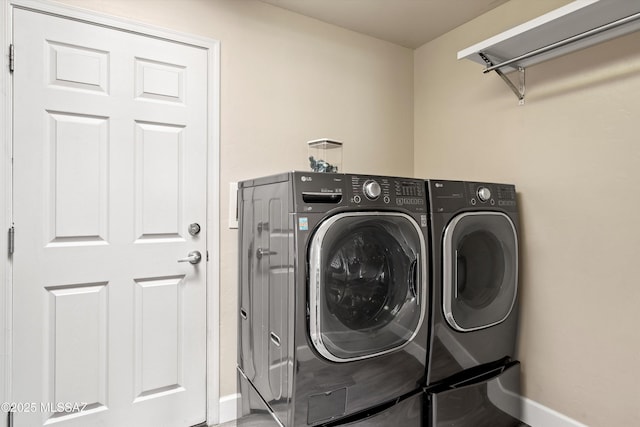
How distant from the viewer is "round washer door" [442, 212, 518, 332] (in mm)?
1764

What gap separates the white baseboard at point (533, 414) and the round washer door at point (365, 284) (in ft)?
2.98

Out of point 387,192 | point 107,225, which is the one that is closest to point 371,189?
point 387,192

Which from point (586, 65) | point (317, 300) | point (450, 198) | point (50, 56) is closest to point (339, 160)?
point (450, 198)

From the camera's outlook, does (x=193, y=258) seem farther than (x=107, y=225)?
Yes

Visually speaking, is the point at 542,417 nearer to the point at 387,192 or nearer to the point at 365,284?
the point at 365,284

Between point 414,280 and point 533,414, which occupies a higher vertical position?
point 414,280

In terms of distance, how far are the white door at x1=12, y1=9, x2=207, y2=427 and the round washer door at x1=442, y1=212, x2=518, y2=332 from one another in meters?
1.33

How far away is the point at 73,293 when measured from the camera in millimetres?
1697

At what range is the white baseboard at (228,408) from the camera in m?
2.05

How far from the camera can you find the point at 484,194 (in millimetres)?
1915

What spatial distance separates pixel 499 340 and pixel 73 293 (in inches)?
86.5

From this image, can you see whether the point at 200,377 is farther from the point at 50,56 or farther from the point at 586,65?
the point at 586,65

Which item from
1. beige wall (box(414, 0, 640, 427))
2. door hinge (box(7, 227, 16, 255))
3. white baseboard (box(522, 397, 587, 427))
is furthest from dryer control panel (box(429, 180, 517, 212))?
door hinge (box(7, 227, 16, 255))

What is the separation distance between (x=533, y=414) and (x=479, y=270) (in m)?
0.90
